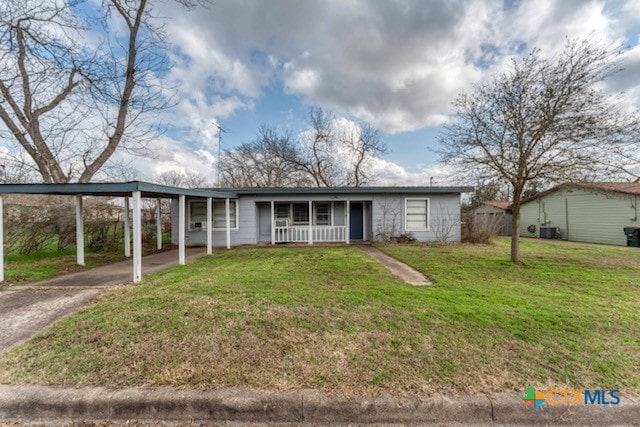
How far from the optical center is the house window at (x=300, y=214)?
511 inches

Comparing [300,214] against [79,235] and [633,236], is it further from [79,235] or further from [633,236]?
[633,236]

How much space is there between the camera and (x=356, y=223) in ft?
44.4

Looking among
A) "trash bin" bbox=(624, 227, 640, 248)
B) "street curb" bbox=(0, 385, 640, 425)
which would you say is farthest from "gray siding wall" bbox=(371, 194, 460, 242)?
"street curb" bbox=(0, 385, 640, 425)

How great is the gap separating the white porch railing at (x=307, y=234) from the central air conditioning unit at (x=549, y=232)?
42.7 ft

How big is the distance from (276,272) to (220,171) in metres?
21.3

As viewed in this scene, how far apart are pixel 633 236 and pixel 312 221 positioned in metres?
14.7

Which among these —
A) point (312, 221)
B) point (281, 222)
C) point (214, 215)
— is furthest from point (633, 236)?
point (214, 215)

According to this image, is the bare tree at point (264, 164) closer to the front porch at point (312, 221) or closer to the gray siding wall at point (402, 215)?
the front porch at point (312, 221)

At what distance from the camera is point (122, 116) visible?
36.0 ft

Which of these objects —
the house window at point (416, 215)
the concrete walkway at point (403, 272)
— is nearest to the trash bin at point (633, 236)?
the house window at point (416, 215)

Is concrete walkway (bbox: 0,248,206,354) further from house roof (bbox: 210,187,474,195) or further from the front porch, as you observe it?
the front porch

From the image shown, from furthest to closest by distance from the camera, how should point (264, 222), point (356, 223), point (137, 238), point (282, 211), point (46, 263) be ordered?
point (356, 223)
point (282, 211)
point (264, 222)
point (46, 263)
point (137, 238)

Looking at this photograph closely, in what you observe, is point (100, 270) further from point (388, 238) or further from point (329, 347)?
point (388, 238)

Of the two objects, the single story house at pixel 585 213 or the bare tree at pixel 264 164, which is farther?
the bare tree at pixel 264 164
